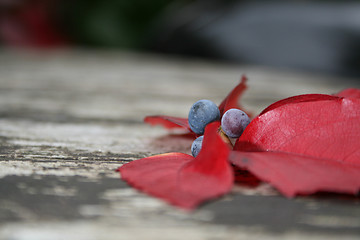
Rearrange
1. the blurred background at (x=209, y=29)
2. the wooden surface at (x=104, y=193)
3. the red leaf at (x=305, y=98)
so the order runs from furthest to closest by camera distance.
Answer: the blurred background at (x=209, y=29), the red leaf at (x=305, y=98), the wooden surface at (x=104, y=193)

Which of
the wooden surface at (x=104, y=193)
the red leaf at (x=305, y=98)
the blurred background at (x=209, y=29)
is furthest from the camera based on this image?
the blurred background at (x=209, y=29)

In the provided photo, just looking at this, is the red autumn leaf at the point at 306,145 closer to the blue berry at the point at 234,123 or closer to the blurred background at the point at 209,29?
the blue berry at the point at 234,123

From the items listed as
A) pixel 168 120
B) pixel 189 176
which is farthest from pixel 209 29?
pixel 189 176

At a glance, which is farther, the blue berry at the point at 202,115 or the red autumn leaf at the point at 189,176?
the blue berry at the point at 202,115

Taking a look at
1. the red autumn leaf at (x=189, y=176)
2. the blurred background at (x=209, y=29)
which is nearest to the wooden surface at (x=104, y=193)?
the red autumn leaf at (x=189, y=176)

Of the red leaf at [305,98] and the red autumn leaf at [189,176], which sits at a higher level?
the red leaf at [305,98]

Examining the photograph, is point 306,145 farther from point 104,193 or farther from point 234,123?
point 104,193
